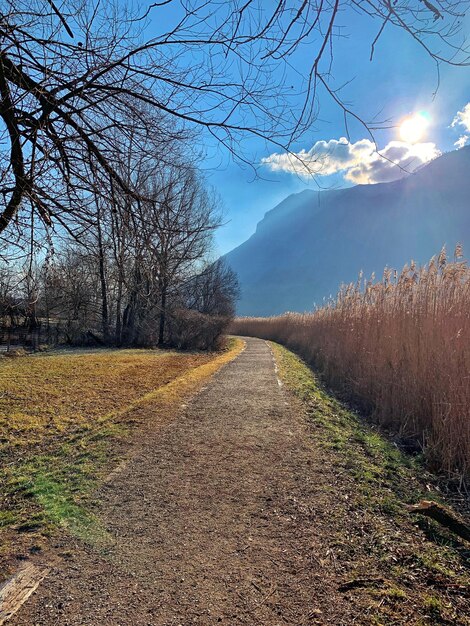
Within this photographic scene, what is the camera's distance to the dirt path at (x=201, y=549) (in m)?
1.83

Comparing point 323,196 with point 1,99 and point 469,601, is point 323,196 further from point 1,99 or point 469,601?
point 469,601

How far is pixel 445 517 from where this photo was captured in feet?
8.77

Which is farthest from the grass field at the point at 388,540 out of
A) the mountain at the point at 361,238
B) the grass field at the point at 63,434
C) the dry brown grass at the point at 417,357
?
the mountain at the point at 361,238

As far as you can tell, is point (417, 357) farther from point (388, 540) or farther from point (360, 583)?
point (360, 583)

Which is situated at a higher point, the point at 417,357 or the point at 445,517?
the point at 417,357

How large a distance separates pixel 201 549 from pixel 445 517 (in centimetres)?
176

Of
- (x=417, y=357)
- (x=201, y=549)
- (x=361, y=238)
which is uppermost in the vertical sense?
(x=361, y=238)

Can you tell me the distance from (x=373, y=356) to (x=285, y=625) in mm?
5908

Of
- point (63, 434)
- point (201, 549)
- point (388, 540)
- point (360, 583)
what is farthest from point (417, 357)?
point (63, 434)

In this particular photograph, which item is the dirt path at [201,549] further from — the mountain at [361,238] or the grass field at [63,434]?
the mountain at [361,238]

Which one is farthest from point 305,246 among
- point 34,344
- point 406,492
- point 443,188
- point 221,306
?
point 406,492

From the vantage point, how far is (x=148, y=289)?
158 inches

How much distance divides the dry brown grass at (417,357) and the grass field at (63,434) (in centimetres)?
337

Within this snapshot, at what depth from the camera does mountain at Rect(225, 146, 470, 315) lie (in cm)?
12581
